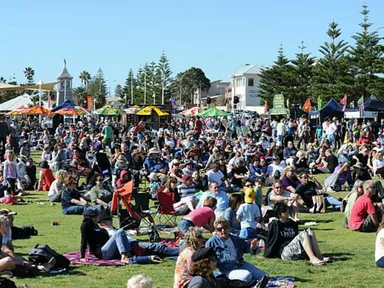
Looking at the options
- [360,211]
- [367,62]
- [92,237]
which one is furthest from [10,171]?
[367,62]

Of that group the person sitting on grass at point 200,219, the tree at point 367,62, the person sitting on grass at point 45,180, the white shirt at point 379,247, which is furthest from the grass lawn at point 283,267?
the tree at point 367,62

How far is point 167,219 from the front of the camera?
13906 mm

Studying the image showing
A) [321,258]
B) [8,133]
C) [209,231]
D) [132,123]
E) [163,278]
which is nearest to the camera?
[163,278]

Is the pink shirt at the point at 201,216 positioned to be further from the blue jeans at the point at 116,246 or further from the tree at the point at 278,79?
the tree at the point at 278,79

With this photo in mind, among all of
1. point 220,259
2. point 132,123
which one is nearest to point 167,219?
point 220,259

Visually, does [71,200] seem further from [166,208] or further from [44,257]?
[44,257]

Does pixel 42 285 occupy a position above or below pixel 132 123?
below

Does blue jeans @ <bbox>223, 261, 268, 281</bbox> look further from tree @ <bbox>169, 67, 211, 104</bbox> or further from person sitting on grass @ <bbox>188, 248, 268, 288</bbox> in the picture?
tree @ <bbox>169, 67, 211, 104</bbox>

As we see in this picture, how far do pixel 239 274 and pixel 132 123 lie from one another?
42058 millimetres

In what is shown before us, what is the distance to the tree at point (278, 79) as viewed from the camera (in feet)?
235

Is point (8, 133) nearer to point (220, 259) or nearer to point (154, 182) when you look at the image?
point (154, 182)

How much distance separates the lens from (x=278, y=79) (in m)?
74.6

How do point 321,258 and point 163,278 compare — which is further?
point 321,258

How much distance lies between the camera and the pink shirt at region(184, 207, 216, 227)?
35.3ft
